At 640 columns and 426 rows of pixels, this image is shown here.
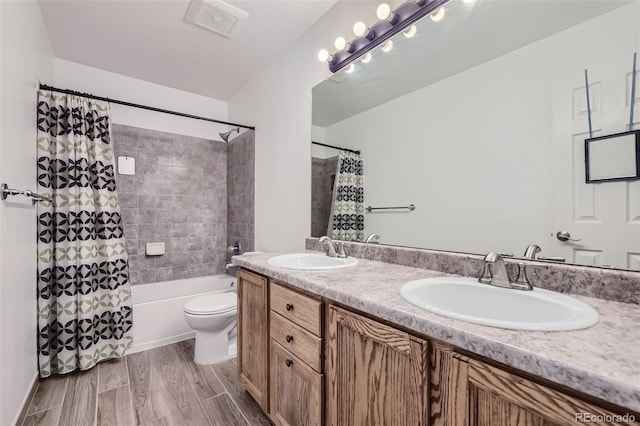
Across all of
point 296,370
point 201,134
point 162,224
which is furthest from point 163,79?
point 296,370

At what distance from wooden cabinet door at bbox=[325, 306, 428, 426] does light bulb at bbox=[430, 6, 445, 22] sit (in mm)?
1316

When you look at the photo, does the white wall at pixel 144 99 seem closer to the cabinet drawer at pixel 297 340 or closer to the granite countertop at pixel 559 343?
the cabinet drawer at pixel 297 340

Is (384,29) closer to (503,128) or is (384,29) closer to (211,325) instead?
(503,128)

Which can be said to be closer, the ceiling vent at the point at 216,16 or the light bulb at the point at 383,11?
the light bulb at the point at 383,11

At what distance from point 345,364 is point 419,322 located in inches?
14.7

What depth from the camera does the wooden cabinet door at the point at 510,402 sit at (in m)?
0.44

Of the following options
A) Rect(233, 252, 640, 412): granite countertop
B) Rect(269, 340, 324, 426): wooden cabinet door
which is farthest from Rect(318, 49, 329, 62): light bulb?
Rect(269, 340, 324, 426): wooden cabinet door

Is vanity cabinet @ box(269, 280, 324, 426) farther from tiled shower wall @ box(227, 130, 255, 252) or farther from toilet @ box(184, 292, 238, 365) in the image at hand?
tiled shower wall @ box(227, 130, 255, 252)

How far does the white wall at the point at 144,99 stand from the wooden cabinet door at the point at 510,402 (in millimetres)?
3307

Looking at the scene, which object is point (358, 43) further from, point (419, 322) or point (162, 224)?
point (162, 224)

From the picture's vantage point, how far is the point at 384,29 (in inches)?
55.5

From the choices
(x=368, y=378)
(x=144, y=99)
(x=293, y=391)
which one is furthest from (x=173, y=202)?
(x=368, y=378)

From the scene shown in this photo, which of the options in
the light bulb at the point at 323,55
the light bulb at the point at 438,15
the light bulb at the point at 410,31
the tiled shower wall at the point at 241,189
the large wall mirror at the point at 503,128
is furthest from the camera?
the tiled shower wall at the point at 241,189

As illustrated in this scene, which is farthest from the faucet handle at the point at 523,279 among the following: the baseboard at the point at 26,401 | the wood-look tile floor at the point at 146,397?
the baseboard at the point at 26,401
